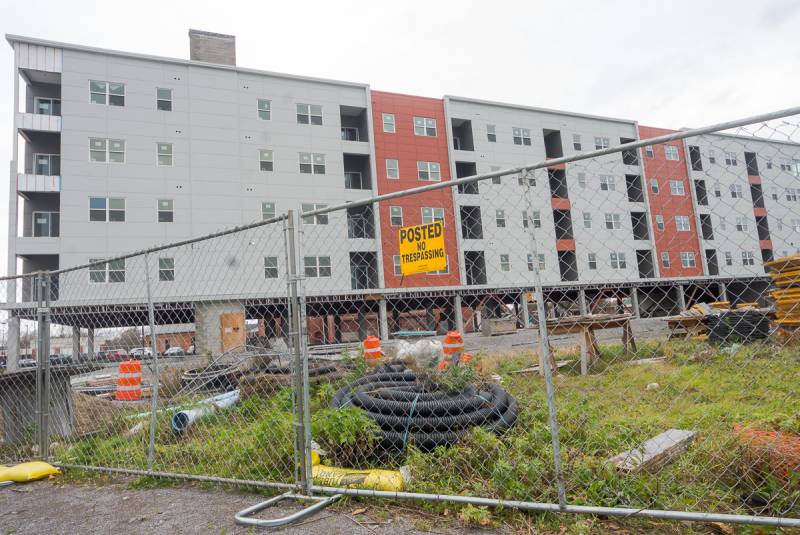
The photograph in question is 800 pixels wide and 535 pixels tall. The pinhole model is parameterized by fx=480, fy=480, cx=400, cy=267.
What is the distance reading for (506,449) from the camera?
15.5 feet

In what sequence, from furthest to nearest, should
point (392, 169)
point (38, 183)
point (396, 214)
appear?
point (392, 169) < point (396, 214) < point (38, 183)

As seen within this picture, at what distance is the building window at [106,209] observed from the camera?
2548cm

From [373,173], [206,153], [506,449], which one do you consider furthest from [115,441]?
[373,173]

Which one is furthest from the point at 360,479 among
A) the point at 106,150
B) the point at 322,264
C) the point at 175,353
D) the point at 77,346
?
the point at 106,150

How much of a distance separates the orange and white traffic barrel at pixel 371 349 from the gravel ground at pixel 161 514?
17.5 feet

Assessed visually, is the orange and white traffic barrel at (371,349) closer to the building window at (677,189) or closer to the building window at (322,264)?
the building window at (677,189)

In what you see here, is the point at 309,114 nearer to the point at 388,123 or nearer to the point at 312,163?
the point at 312,163

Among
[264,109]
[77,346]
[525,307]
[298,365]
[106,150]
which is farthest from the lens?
[264,109]

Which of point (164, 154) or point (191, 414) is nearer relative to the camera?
point (191, 414)

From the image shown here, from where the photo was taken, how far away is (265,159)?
29.5 metres

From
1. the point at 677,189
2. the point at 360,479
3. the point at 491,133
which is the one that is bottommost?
the point at 360,479

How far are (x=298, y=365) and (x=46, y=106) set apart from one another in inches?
1209

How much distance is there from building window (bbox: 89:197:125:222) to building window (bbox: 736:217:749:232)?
2841cm

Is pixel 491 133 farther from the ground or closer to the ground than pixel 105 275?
farther from the ground
